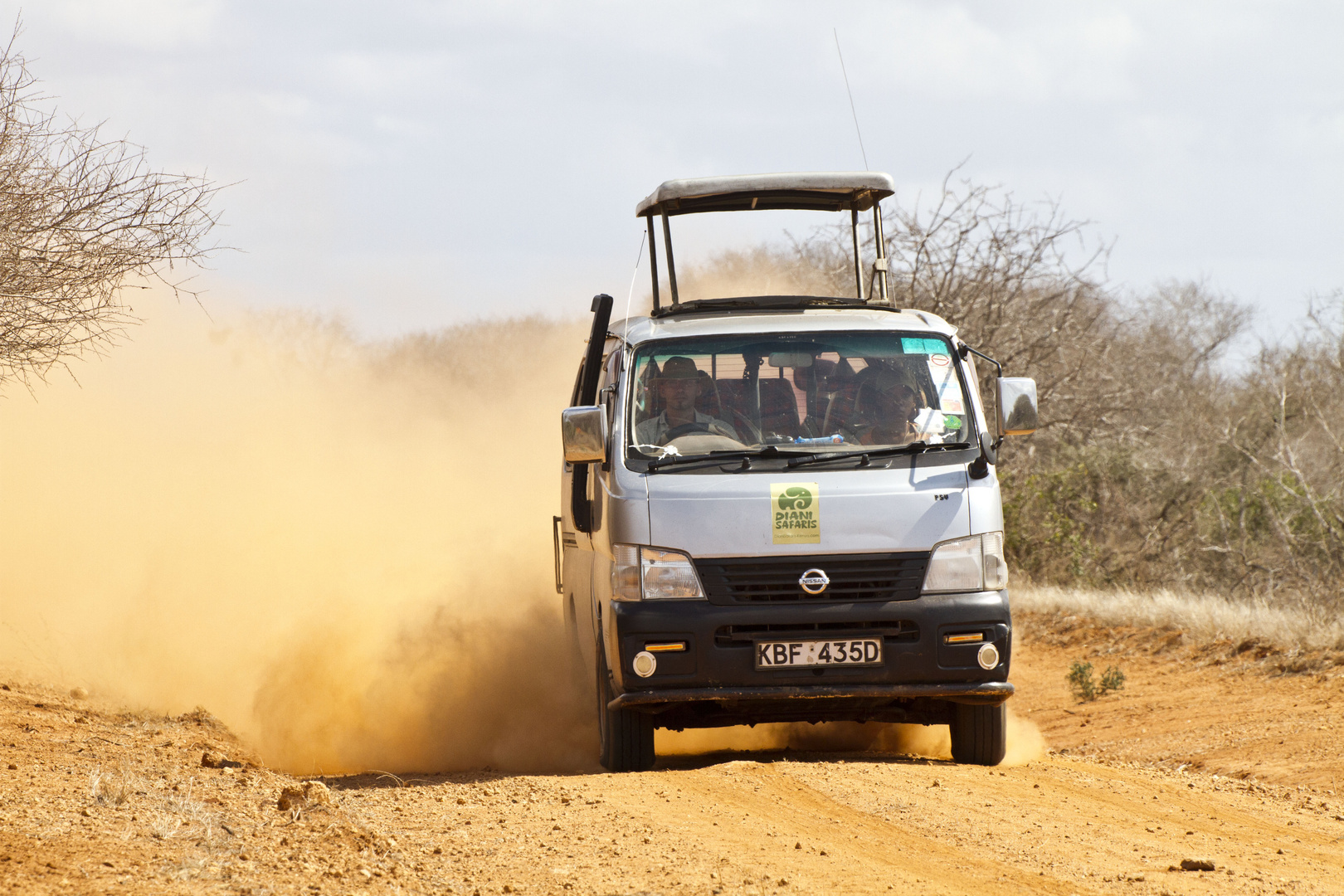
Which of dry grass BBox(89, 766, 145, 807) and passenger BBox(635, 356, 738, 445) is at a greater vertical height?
passenger BBox(635, 356, 738, 445)

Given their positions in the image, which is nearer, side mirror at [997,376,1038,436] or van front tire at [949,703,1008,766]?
side mirror at [997,376,1038,436]

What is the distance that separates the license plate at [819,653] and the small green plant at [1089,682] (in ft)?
17.5

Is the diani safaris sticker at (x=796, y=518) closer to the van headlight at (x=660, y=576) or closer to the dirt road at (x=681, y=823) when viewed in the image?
the van headlight at (x=660, y=576)

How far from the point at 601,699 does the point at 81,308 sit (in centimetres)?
432

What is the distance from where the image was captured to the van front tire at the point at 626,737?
7270mm

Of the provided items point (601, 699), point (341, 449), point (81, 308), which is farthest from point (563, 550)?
point (341, 449)

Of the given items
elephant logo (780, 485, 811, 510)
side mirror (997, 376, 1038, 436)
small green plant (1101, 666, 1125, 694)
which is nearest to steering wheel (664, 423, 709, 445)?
elephant logo (780, 485, 811, 510)

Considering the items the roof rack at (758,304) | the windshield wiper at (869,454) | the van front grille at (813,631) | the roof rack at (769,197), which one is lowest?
the van front grille at (813,631)

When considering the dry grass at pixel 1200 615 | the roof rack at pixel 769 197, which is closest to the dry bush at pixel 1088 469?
the dry grass at pixel 1200 615

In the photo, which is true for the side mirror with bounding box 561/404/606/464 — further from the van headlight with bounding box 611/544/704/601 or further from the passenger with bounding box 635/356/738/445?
the van headlight with bounding box 611/544/704/601

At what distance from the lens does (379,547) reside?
506 inches

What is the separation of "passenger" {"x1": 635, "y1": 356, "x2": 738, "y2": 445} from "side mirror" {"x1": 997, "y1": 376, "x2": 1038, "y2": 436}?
4.68 ft

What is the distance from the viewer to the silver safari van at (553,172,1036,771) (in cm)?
682

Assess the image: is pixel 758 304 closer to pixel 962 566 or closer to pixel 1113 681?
pixel 962 566
